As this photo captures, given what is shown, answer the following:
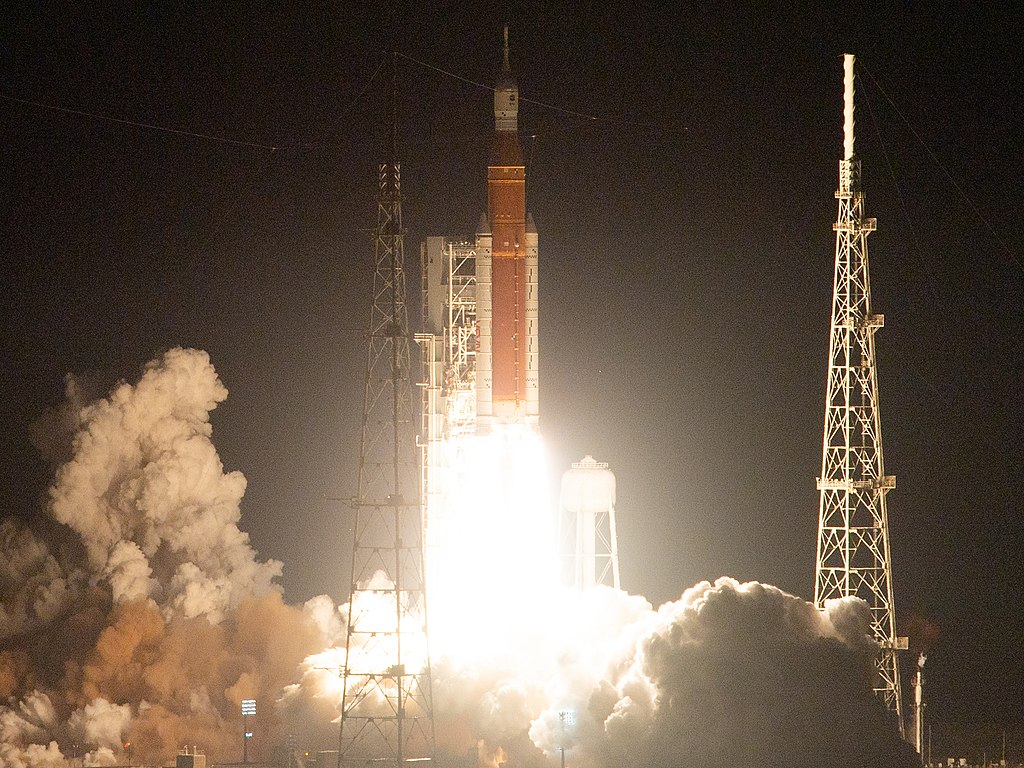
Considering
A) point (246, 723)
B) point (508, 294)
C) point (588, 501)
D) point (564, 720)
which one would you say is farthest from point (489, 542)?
point (246, 723)

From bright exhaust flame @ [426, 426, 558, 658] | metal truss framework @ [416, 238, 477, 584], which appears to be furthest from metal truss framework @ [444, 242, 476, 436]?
bright exhaust flame @ [426, 426, 558, 658]

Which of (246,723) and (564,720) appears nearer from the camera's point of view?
(564,720)

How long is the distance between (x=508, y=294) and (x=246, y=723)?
11217mm

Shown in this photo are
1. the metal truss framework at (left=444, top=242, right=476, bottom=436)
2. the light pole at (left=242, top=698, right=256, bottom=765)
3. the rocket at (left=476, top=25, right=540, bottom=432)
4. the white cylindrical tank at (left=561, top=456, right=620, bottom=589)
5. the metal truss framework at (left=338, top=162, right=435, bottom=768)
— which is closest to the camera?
the metal truss framework at (left=338, top=162, right=435, bottom=768)

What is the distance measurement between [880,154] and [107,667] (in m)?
22.2

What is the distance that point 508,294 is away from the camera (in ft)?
131

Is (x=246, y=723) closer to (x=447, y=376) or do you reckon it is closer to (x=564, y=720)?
(x=447, y=376)

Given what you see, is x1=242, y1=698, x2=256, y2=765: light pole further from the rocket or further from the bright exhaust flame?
the rocket

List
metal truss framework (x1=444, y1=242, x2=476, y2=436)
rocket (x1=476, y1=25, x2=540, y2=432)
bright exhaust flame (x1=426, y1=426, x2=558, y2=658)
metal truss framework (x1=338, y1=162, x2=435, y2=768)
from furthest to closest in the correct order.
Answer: metal truss framework (x1=444, y1=242, x2=476, y2=436) → bright exhaust flame (x1=426, y1=426, x2=558, y2=658) → rocket (x1=476, y1=25, x2=540, y2=432) → metal truss framework (x1=338, y1=162, x2=435, y2=768)

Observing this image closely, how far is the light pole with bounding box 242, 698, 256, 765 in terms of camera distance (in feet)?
139

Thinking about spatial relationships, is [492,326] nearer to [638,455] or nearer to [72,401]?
[72,401]

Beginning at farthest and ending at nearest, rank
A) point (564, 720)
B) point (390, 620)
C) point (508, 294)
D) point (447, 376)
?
point (390, 620)
point (447, 376)
point (508, 294)
point (564, 720)

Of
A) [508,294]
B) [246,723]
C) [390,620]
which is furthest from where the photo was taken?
[246,723]

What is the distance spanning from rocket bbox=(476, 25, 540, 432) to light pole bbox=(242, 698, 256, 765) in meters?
7.87
